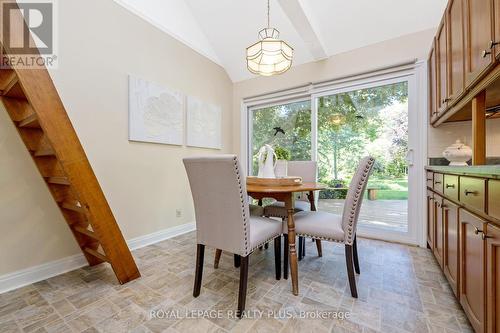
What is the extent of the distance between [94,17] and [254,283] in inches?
112

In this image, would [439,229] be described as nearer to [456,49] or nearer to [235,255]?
[456,49]

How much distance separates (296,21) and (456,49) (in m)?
1.40

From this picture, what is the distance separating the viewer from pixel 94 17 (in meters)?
2.16

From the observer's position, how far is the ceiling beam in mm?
2083

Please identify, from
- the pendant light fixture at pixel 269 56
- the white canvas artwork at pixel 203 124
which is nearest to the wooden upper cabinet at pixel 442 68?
the pendant light fixture at pixel 269 56

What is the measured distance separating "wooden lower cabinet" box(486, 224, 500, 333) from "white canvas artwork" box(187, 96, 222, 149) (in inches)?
116

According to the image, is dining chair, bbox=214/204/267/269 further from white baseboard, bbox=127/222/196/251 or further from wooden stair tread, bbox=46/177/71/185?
wooden stair tread, bbox=46/177/71/185

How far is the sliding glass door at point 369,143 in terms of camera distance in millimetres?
2643

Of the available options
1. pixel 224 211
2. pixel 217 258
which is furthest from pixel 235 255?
pixel 224 211

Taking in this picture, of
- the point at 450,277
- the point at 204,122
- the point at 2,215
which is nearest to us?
the point at 450,277

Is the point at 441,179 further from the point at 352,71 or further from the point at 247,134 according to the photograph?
the point at 247,134

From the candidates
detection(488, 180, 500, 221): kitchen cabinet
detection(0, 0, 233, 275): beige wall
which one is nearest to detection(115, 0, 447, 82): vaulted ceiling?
detection(0, 0, 233, 275): beige wall

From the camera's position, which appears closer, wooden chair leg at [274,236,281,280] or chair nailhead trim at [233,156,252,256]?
chair nailhead trim at [233,156,252,256]

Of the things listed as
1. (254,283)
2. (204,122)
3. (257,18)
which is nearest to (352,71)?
(257,18)
